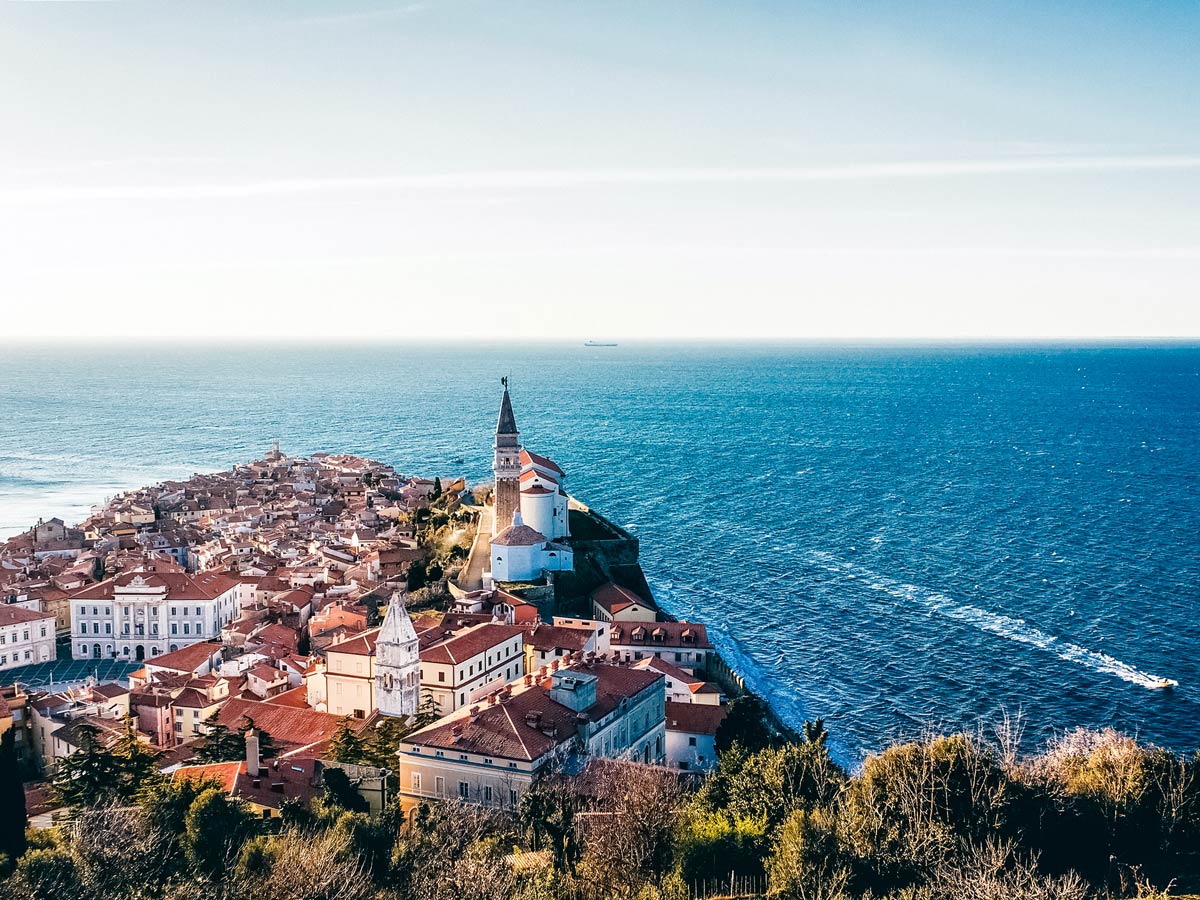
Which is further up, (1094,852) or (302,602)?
(1094,852)

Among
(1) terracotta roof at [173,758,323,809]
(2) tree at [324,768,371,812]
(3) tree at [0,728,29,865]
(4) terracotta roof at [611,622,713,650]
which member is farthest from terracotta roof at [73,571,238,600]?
(2) tree at [324,768,371,812]

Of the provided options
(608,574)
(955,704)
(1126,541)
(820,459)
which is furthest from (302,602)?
(820,459)

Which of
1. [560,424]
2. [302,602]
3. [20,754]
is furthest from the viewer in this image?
[560,424]

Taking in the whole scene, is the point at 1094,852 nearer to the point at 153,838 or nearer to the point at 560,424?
the point at 153,838

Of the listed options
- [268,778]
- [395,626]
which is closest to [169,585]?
[395,626]

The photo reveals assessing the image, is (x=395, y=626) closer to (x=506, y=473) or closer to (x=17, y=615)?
(x=506, y=473)
